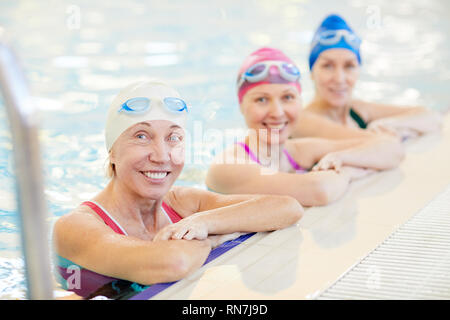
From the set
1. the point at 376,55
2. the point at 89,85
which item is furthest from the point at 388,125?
the point at 376,55

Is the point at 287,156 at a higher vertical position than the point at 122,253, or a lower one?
higher

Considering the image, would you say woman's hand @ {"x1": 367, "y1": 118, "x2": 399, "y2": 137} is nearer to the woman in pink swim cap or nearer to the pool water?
the woman in pink swim cap

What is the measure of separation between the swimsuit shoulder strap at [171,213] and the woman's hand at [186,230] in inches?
13.6

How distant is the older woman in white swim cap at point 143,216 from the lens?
254cm

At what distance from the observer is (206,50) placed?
995 centimetres

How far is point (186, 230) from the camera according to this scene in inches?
107

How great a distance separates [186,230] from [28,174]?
1144mm

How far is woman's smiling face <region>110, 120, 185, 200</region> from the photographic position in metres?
2.78

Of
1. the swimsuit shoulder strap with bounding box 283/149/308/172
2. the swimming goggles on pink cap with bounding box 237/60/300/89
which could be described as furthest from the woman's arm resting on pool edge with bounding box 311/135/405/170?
the swimming goggles on pink cap with bounding box 237/60/300/89

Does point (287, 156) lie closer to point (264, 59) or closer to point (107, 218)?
point (264, 59)

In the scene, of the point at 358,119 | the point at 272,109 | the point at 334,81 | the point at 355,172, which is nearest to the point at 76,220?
the point at 272,109

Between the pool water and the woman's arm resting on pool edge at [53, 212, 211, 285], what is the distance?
1.47 feet

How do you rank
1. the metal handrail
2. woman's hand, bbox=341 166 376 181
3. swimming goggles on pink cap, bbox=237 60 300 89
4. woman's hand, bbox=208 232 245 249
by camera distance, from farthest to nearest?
woman's hand, bbox=341 166 376 181 → swimming goggles on pink cap, bbox=237 60 300 89 → woman's hand, bbox=208 232 245 249 → the metal handrail

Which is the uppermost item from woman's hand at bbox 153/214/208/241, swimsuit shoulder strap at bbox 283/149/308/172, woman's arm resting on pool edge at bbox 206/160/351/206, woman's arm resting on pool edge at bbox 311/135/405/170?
woman's arm resting on pool edge at bbox 311/135/405/170
